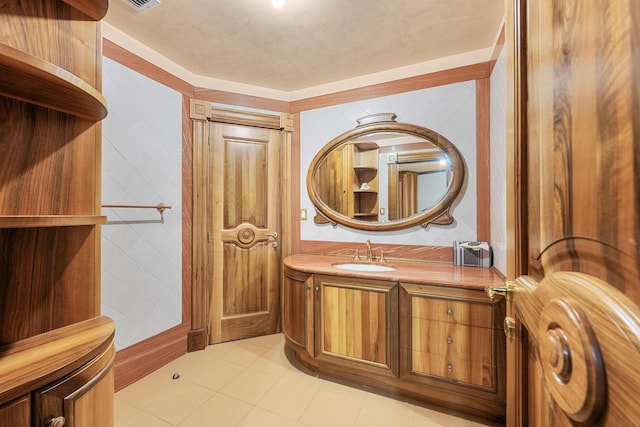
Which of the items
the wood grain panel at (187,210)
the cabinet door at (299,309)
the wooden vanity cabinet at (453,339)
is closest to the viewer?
the wooden vanity cabinet at (453,339)

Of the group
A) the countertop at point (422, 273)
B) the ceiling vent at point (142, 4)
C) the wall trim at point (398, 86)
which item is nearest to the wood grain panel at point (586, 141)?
the countertop at point (422, 273)

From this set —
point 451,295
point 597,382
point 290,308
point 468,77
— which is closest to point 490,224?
point 451,295

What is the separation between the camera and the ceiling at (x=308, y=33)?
1.61 meters

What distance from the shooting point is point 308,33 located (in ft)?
6.04

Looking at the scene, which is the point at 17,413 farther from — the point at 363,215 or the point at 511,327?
the point at 363,215

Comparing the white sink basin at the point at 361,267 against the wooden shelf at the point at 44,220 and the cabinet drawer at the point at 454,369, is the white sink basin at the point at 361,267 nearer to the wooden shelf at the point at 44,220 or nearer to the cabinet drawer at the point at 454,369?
the cabinet drawer at the point at 454,369

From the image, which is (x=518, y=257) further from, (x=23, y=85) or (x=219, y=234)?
(x=219, y=234)

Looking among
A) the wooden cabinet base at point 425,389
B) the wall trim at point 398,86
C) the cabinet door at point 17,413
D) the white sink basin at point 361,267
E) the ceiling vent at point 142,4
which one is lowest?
the wooden cabinet base at point 425,389

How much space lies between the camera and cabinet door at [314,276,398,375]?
1706 mm

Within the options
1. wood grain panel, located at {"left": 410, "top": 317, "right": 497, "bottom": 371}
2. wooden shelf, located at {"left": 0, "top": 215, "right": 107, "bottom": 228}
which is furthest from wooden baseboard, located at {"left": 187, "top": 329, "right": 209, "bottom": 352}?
wood grain panel, located at {"left": 410, "top": 317, "right": 497, "bottom": 371}

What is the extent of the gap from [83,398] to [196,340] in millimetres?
1679

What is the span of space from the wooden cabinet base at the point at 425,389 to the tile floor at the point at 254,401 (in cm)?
6

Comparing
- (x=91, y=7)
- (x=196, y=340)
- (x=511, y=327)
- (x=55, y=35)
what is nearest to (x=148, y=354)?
(x=196, y=340)

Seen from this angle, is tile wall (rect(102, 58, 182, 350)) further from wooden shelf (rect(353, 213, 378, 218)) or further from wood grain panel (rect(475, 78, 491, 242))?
wood grain panel (rect(475, 78, 491, 242))
